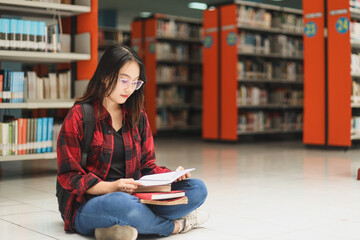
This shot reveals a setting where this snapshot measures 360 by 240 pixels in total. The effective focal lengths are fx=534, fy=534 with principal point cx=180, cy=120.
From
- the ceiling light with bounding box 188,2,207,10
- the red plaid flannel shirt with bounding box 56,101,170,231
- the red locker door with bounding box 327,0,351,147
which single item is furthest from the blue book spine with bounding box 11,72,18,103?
the ceiling light with bounding box 188,2,207,10

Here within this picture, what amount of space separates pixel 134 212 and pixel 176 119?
8.61m

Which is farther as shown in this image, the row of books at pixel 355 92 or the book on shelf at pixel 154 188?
the row of books at pixel 355 92

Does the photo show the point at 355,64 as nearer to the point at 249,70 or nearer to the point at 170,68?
the point at 249,70

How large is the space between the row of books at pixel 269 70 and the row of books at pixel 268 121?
0.66 metres

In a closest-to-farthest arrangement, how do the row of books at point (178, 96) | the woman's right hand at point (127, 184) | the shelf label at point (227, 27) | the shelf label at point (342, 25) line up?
Answer: the woman's right hand at point (127, 184), the shelf label at point (342, 25), the shelf label at point (227, 27), the row of books at point (178, 96)

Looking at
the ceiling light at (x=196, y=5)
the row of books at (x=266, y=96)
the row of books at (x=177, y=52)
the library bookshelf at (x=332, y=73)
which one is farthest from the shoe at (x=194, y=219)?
the ceiling light at (x=196, y=5)

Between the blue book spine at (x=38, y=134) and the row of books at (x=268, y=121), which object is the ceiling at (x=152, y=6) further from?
the blue book spine at (x=38, y=134)

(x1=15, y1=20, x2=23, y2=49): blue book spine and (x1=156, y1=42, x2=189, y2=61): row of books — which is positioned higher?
(x1=156, y1=42, x2=189, y2=61): row of books

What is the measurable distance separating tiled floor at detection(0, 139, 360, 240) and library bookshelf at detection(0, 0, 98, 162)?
0.65 m

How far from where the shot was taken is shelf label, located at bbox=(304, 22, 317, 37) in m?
7.77

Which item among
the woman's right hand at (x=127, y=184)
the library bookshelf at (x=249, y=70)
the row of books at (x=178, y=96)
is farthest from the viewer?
the row of books at (x=178, y=96)

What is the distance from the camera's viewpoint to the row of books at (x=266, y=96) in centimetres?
912

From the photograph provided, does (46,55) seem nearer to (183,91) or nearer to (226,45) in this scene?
(226,45)

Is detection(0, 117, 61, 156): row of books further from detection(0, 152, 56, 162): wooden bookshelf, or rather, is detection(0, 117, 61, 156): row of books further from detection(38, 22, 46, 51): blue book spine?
detection(38, 22, 46, 51): blue book spine
